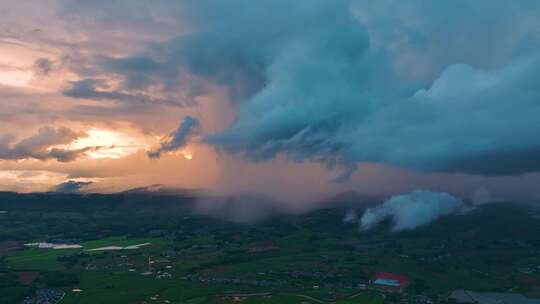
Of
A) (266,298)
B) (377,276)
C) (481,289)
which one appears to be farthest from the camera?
(377,276)

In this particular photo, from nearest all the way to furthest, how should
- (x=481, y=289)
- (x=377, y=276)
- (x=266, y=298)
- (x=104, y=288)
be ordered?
(x=266, y=298), (x=104, y=288), (x=481, y=289), (x=377, y=276)

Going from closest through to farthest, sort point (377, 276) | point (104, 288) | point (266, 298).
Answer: point (266, 298), point (104, 288), point (377, 276)

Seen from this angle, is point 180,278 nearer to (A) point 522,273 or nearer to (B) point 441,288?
(B) point 441,288

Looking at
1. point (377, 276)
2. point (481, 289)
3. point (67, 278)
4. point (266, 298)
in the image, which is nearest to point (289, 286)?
point (266, 298)

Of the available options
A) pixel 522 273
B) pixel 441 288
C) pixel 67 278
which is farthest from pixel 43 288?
pixel 522 273

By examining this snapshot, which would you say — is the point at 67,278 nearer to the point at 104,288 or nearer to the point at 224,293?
the point at 104,288

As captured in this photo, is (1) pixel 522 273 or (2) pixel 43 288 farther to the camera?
(1) pixel 522 273
